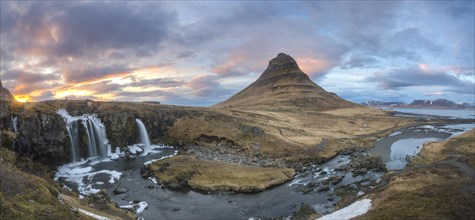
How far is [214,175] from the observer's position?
58.4 m

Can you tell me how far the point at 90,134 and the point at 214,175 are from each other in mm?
32481

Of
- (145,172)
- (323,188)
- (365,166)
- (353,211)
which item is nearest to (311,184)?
(323,188)

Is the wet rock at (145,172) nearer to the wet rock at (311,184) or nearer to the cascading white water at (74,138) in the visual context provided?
the cascading white water at (74,138)

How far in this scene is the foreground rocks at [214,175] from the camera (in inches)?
2127

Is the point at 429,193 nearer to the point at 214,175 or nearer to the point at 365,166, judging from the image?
the point at 365,166

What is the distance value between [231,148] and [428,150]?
149 ft

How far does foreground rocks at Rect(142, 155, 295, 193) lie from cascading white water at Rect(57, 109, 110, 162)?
1601 centimetres

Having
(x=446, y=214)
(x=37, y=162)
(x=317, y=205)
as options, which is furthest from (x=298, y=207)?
(x=37, y=162)

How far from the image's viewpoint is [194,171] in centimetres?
6012

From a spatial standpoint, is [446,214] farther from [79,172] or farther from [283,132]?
[283,132]

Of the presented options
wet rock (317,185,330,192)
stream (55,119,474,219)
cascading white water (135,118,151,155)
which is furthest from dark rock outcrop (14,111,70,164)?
wet rock (317,185,330,192)

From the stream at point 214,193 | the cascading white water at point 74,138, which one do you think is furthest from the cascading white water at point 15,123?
the stream at point 214,193

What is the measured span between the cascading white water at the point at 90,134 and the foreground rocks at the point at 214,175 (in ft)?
52.5

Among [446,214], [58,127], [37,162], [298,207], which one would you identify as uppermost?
[58,127]
